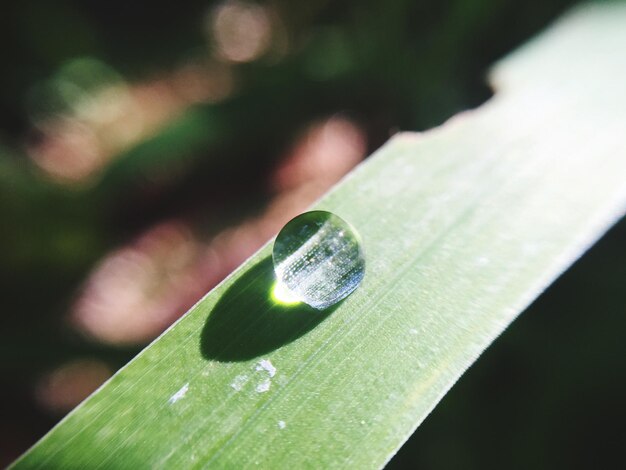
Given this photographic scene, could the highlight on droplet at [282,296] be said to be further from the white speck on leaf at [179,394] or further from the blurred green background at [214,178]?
the blurred green background at [214,178]

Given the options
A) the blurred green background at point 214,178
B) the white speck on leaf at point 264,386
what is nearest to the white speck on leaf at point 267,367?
the white speck on leaf at point 264,386

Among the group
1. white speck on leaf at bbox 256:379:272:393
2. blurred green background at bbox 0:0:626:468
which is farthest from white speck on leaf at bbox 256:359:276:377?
blurred green background at bbox 0:0:626:468

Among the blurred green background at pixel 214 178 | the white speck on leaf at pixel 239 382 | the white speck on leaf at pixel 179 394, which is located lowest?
the blurred green background at pixel 214 178

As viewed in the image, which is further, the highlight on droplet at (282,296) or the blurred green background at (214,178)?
the blurred green background at (214,178)

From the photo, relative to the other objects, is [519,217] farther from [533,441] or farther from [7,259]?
[7,259]

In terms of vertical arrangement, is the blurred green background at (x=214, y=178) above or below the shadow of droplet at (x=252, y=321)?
below

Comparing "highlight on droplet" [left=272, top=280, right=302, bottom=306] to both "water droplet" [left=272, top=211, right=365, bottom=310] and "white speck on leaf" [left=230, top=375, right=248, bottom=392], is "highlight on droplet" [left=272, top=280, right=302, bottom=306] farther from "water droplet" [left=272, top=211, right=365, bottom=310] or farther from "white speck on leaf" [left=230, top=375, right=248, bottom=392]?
"white speck on leaf" [left=230, top=375, right=248, bottom=392]

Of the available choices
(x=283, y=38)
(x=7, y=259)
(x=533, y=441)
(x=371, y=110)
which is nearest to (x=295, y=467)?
(x=533, y=441)
